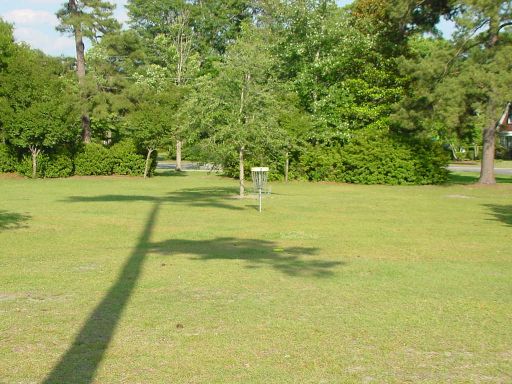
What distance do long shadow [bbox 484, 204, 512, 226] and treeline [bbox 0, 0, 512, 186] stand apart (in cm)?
832

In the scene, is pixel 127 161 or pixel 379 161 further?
pixel 127 161

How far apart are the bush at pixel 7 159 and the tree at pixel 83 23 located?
496 cm

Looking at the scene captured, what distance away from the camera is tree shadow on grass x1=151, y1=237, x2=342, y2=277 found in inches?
362

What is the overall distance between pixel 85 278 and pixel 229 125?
43.9 ft

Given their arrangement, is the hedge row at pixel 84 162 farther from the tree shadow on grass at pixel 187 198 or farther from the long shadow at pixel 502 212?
the long shadow at pixel 502 212

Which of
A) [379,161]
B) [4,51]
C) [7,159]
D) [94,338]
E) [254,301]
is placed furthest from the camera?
[4,51]

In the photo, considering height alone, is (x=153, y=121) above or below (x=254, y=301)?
above

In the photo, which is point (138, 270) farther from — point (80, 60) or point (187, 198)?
point (80, 60)

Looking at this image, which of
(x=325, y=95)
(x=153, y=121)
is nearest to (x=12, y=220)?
(x=153, y=121)

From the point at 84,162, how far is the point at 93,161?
527 millimetres

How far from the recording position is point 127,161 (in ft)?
124

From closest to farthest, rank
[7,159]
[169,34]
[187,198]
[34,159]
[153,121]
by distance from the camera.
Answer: [187,198]
[34,159]
[153,121]
[7,159]
[169,34]

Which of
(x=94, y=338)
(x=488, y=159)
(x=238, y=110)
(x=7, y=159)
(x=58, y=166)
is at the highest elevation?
(x=238, y=110)

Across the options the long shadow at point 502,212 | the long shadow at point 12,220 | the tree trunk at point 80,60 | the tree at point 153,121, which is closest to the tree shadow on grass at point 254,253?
the long shadow at point 12,220
